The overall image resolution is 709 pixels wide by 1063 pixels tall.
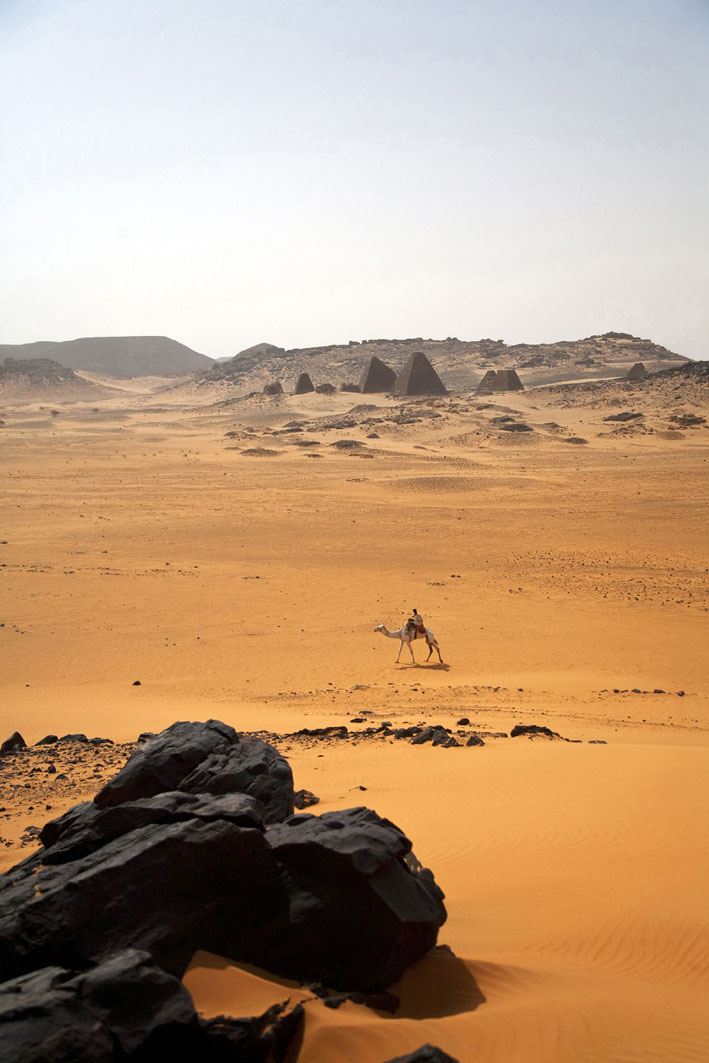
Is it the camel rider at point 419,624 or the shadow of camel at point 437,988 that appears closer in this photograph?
the shadow of camel at point 437,988

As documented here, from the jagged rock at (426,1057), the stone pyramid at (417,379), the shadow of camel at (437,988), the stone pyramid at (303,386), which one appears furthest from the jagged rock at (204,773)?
the stone pyramid at (303,386)

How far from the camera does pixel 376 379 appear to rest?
231ft

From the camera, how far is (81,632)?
53.3ft

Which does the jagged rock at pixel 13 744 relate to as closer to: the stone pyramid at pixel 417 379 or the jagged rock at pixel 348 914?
the jagged rock at pixel 348 914

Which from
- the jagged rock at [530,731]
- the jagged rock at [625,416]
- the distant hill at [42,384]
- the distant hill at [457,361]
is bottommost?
the jagged rock at [530,731]

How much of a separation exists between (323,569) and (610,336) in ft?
332

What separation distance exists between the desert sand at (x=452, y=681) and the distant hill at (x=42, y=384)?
5914cm

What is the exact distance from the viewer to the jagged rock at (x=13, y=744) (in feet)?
30.7

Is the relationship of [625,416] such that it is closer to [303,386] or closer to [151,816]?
[303,386]

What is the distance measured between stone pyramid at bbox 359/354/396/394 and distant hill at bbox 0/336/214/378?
3910 inches

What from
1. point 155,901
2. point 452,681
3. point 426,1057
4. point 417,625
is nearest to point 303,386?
point 417,625

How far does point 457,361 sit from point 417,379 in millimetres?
31357

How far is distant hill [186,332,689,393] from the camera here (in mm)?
86375

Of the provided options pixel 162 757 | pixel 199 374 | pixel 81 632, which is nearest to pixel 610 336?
pixel 199 374
